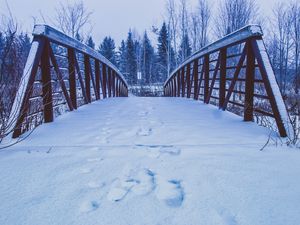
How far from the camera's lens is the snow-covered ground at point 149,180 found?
1.00 meters

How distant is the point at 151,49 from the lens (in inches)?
1572

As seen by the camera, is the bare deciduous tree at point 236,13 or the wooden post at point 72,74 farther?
the bare deciduous tree at point 236,13

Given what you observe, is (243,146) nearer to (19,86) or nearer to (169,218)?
(169,218)

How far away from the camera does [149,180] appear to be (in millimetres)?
1291

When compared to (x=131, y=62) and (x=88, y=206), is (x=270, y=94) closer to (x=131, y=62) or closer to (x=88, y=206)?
(x=88, y=206)

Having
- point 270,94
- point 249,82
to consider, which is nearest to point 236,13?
point 249,82

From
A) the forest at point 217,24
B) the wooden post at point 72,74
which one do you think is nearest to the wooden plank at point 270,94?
the wooden post at point 72,74

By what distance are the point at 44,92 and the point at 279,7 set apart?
22586 mm

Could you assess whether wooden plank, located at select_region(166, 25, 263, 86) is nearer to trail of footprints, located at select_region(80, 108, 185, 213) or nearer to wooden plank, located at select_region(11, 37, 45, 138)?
trail of footprints, located at select_region(80, 108, 185, 213)

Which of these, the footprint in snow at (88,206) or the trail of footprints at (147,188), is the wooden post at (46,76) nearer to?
the trail of footprints at (147,188)

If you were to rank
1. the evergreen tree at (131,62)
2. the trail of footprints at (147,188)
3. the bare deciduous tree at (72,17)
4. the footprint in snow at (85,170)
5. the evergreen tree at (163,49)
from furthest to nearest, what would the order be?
the evergreen tree at (131,62)
the evergreen tree at (163,49)
the bare deciduous tree at (72,17)
the footprint in snow at (85,170)
the trail of footprints at (147,188)

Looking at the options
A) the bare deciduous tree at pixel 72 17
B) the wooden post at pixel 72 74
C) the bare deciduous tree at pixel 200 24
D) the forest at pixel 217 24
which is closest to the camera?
the wooden post at pixel 72 74

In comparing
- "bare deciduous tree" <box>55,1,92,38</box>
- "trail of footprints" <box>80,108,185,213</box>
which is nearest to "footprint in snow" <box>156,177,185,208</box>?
"trail of footprints" <box>80,108,185,213</box>

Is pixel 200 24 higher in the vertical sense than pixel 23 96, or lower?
higher
